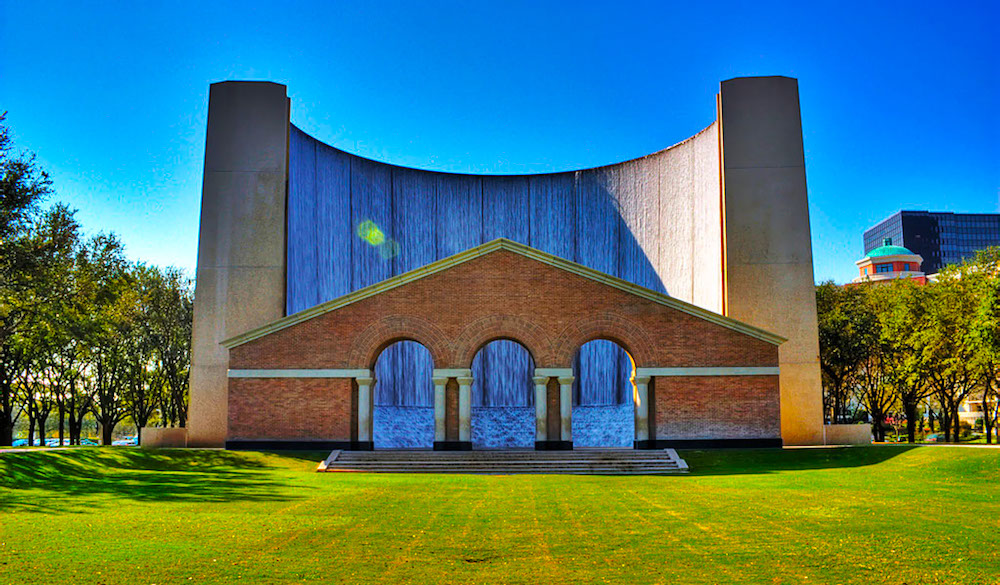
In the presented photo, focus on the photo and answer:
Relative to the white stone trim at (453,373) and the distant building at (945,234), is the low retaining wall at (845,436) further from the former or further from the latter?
the distant building at (945,234)

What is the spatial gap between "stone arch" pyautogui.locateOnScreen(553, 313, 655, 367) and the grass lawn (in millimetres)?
9839

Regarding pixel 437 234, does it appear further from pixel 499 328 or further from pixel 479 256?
pixel 499 328

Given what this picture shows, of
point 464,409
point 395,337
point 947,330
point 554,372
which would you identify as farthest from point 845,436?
point 395,337

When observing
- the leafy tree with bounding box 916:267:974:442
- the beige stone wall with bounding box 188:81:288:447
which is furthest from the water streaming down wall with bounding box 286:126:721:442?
the leafy tree with bounding box 916:267:974:442

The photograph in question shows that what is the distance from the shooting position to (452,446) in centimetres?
3516

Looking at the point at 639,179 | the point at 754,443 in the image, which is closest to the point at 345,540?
the point at 754,443

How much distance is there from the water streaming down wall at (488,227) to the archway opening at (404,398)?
0.28ft

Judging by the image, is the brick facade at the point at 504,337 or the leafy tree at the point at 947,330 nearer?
the brick facade at the point at 504,337

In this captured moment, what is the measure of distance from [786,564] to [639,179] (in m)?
41.5

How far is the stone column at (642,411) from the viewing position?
35.0 metres

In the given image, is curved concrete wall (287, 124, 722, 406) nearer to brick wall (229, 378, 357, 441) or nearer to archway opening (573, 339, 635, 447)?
archway opening (573, 339, 635, 447)

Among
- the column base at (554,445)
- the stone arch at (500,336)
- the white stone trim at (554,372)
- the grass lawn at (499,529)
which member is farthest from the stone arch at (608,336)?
the grass lawn at (499,529)

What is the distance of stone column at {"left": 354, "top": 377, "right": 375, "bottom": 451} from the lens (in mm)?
35094

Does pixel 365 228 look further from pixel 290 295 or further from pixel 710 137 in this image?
pixel 710 137
